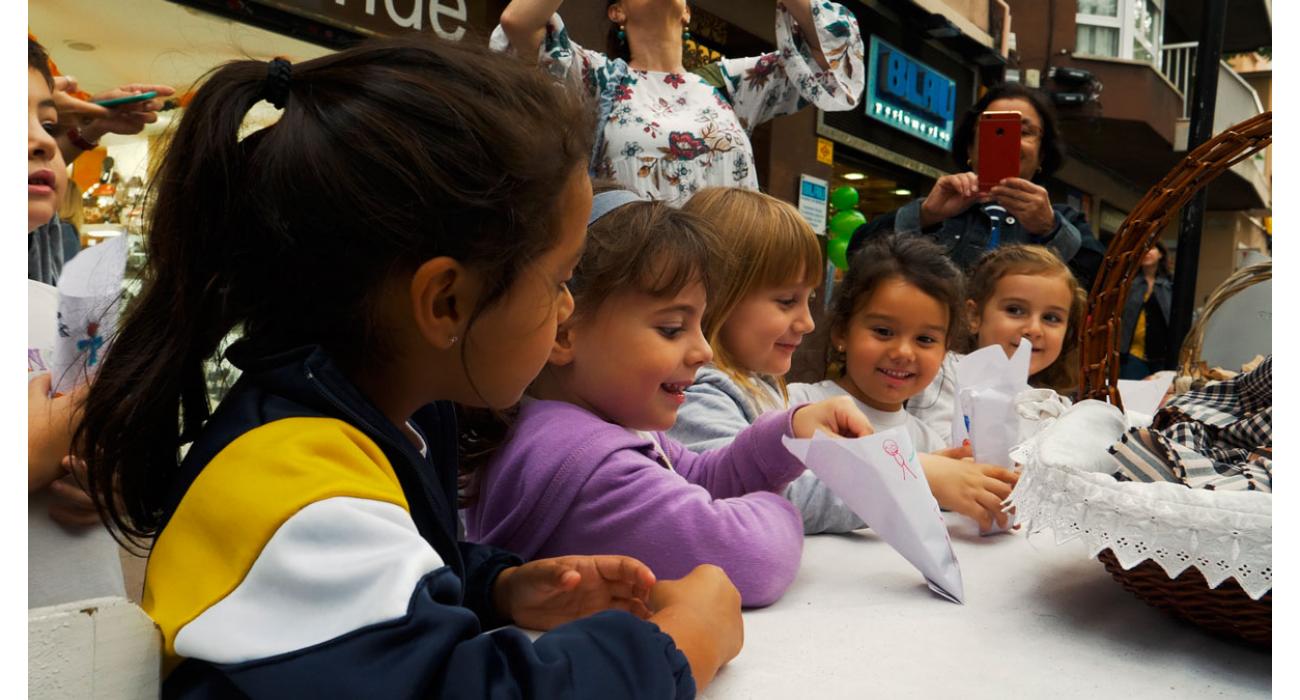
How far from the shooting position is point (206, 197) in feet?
2.51

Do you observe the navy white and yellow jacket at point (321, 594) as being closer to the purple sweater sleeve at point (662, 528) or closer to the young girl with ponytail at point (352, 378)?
the young girl with ponytail at point (352, 378)

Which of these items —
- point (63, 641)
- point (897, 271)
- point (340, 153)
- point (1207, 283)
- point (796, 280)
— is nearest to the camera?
point (63, 641)

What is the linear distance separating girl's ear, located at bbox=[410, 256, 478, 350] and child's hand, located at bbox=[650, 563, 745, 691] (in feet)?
0.92

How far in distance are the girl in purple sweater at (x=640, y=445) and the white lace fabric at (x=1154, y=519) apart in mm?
264

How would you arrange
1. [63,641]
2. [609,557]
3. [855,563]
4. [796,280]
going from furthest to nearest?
[796,280] → [855,563] → [609,557] → [63,641]

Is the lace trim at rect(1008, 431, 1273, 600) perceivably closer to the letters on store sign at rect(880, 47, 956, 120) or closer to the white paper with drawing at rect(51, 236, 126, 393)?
the white paper with drawing at rect(51, 236, 126, 393)

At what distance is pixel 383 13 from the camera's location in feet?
10.8

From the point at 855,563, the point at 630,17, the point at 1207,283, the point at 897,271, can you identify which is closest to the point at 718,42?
the point at 630,17

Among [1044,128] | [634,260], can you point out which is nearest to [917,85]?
[1044,128]

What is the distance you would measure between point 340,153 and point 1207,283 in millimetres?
20348

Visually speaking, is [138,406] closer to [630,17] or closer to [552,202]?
[552,202]

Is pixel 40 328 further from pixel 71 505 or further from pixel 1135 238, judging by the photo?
pixel 1135 238

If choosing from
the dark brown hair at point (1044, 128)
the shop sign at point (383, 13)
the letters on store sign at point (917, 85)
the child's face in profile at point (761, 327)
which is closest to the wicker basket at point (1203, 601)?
the child's face in profile at point (761, 327)

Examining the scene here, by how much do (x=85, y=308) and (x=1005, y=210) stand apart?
2225 millimetres
